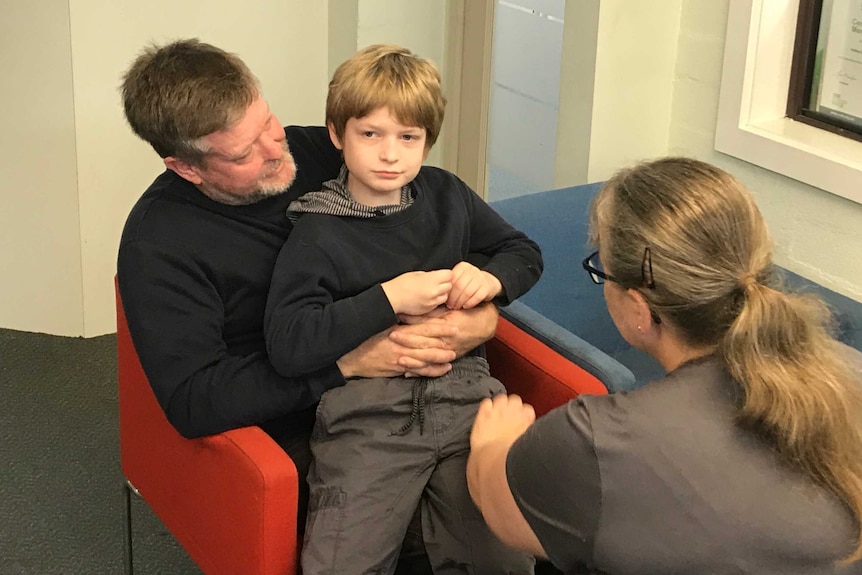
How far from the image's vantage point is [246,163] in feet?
5.75

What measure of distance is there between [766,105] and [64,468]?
1.99 meters

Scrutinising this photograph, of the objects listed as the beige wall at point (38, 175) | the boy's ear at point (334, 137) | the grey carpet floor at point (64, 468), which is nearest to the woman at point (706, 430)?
the boy's ear at point (334, 137)

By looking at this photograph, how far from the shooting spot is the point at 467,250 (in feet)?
6.42

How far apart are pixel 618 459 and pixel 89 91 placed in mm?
2274

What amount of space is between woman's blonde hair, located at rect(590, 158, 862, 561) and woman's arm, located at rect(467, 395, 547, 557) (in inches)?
12.6

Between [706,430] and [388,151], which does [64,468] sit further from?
[706,430]

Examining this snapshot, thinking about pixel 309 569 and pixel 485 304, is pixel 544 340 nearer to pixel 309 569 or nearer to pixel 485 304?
pixel 485 304

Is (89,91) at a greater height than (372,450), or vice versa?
(89,91)

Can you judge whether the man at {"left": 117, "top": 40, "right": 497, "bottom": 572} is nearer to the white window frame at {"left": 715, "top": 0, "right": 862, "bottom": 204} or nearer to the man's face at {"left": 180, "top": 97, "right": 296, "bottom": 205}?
the man's face at {"left": 180, "top": 97, "right": 296, "bottom": 205}

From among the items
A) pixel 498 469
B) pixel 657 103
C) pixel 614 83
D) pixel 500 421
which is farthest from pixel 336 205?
pixel 657 103

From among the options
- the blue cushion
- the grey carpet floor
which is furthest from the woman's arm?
the grey carpet floor

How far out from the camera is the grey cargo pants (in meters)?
1.65

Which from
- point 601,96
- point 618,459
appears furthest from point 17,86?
point 618,459

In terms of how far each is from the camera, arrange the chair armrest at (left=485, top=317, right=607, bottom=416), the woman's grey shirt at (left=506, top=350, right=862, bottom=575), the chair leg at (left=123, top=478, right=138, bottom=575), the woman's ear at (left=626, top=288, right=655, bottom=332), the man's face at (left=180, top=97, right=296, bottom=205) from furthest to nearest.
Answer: the chair leg at (left=123, top=478, right=138, bottom=575) < the chair armrest at (left=485, top=317, right=607, bottom=416) < the man's face at (left=180, top=97, right=296, bottom=205) < the woman's ear at (left=626, top=288, right=655, bottom=332) < the woman's grey shirt at (left=506, top=350, right=862, bottom=575)
